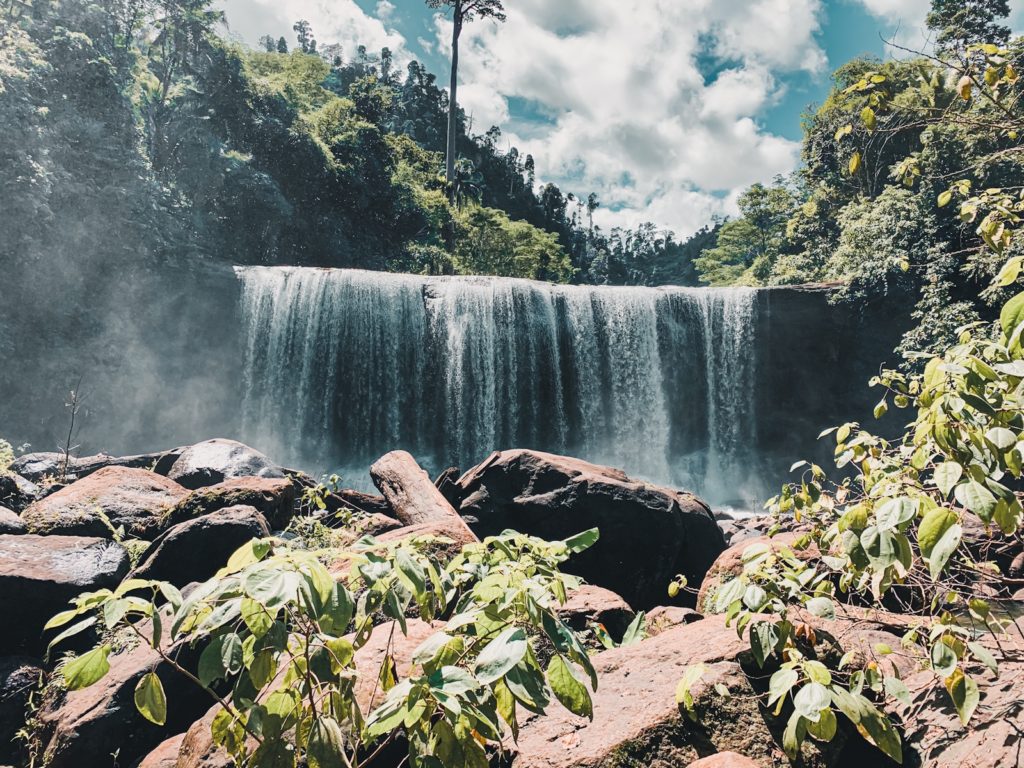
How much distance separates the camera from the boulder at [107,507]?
5477 millimetres

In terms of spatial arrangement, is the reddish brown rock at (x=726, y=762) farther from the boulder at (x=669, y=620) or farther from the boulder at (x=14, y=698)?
the boulder at (x=14, y=698)

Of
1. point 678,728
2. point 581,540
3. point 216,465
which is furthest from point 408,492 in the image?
point 581,540

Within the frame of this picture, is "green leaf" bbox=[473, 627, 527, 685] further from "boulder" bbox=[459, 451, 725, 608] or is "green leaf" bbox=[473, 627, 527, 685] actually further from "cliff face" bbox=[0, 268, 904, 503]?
"cliff face" bbox=[0, 268, 904, 503]

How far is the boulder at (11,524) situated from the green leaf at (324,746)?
5.71 metres

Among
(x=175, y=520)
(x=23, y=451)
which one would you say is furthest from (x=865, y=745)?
(x=23, y=451)

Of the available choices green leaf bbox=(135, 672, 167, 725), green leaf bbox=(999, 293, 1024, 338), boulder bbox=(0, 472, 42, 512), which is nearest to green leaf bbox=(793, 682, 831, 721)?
green leaf bbox=(999, 293, 1024, 338)

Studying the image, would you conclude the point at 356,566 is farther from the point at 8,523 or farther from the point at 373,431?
the point at 373,431

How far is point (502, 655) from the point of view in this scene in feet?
3.22

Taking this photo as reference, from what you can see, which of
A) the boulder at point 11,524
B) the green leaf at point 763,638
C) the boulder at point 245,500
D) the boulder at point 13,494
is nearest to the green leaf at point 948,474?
the green leaf at point 763,638

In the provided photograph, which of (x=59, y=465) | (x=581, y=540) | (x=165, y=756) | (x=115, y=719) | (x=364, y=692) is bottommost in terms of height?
(x=59, y=465)

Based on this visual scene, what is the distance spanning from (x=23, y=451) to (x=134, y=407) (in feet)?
8.42

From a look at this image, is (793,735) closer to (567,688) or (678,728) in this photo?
(567,688)

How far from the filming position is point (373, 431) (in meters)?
16.5

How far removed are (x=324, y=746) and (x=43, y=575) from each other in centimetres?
467
